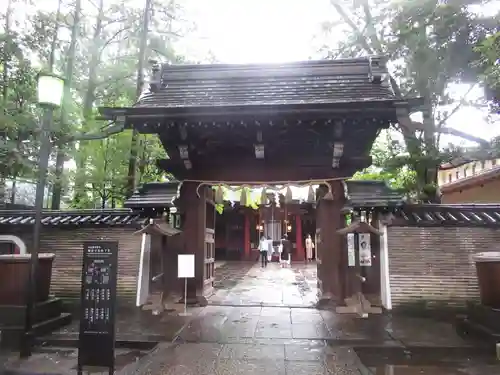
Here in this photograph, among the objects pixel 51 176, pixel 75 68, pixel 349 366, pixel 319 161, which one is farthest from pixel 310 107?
pixel 75 68

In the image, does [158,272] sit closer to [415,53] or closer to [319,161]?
[319,161]

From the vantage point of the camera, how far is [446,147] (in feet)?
38.0

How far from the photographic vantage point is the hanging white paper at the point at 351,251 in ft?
29.9

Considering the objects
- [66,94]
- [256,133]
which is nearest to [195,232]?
[256,133]

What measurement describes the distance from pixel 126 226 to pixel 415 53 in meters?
11.3

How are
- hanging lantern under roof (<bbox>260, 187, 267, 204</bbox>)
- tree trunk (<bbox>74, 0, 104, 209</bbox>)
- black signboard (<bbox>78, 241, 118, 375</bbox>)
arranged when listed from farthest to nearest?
tree trunk (<bbox>74, 0, 104, 209</bbox>)
hanging lantern under roof (<bbox>260, 187, 267, 204</bbox>)
black signboard (<bbox>78, 241, 118, 375</bbox>)

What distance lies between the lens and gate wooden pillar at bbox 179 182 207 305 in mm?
9531

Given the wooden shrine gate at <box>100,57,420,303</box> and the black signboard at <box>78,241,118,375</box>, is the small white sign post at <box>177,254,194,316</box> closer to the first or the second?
the wooden shrine gate at <box>100,57,420,303</box>

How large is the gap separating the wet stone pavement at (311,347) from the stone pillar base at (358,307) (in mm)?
304

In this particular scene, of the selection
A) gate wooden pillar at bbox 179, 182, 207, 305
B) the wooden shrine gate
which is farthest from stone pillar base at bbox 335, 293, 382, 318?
gate wooden pillar at bbox 179, 182, 207, 305

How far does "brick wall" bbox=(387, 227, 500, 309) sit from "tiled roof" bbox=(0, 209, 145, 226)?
6.71 meters

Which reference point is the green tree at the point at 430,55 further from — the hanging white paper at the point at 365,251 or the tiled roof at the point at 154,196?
the tiled roof at the point at 154,196

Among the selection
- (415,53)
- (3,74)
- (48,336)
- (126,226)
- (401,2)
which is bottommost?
(48,336)

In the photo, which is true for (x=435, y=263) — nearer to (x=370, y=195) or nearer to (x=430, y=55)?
(x=370, y=195)
